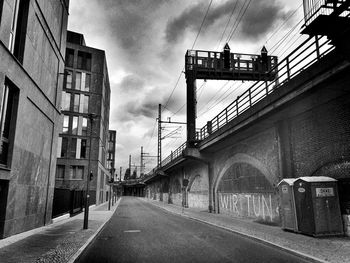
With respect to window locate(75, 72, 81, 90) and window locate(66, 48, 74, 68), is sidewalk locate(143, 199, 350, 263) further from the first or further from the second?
window locate(66, 48, 74, 68)

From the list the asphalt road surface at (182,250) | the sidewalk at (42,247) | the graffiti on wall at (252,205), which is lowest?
the asphalt road surface at (182,250)

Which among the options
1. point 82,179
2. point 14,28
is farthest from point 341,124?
point 82,179

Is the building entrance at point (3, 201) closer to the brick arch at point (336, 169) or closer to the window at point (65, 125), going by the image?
the brick arch at point (336, 169)

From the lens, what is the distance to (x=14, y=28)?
38.9 feet

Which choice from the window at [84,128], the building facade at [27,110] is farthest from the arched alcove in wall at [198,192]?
the window at [84,128]

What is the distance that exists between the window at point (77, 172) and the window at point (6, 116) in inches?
1269

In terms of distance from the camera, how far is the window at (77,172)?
4200 cm

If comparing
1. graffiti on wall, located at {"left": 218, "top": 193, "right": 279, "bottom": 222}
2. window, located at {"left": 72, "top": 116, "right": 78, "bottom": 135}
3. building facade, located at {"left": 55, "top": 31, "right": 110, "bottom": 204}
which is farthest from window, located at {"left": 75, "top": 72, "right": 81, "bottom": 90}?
graffiti on wall, located at {"left": 218, "top": 193, "right": 279, "bottom": 222}

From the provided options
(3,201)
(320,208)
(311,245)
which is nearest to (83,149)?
(3,201)

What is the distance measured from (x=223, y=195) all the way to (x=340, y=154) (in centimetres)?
1277

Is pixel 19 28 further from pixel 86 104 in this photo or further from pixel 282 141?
pixel 86 104

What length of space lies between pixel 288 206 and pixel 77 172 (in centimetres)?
3502

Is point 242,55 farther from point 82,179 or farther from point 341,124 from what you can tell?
point 82,179

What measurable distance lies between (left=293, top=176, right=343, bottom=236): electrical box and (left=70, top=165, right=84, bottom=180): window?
35.7m
